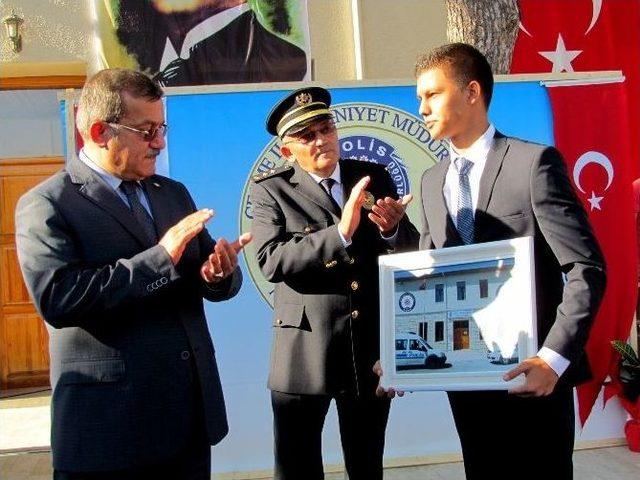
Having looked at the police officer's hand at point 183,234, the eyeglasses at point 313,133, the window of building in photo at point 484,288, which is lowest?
the window of building in photo at point 484,288

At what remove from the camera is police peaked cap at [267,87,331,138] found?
314 cm

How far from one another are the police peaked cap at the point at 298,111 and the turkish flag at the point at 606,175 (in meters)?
2.08

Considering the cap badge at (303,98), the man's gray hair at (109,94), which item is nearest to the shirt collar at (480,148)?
the cap badge at (303,98)

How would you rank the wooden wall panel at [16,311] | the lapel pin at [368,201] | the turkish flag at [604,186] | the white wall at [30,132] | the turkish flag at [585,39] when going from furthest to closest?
the white wall at [30,132] → the wooden wall panel at [16,311] → the turkish flag at [585,39] → the turkish flag at [604,186] → the lapel pin at [368,201]

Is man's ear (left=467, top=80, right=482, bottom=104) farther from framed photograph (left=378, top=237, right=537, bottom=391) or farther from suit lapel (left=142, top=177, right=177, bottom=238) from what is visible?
suit lapel (left=142, top=177, right=177, bottom=238)

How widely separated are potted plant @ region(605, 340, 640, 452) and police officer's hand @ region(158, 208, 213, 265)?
3.26 metres

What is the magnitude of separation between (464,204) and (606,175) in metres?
2.62

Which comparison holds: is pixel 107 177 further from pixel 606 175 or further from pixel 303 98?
pixel 606 175

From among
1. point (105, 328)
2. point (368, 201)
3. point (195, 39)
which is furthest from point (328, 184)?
point (195, 39)

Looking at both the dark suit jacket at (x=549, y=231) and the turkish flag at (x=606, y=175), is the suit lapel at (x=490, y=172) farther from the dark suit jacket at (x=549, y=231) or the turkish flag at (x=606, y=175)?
the turkish flag at (x=606, y=175)

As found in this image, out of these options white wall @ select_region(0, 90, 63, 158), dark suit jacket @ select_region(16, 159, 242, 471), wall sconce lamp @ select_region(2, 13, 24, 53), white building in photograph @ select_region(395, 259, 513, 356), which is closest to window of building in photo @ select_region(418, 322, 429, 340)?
white building in photograph @ select_region(395, 259, 513, 356)

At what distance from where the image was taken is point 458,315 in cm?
248

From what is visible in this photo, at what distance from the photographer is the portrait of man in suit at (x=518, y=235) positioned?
231 centimetres

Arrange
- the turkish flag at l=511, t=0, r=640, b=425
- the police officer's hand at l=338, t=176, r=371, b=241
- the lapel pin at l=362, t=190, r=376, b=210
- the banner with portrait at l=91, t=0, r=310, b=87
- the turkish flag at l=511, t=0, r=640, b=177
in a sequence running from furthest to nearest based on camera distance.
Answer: the turkish flag at l=511, t=0, r=640, b=177, the banner with portrait at l=91, t=0, r=310, b=87, the turkish flag at l=511, t=0, r=640, b=425, the lapel pin at l=362, t=190, r=376, b=210, the police officer's hand at l=338, t=176, r=371, b=241
